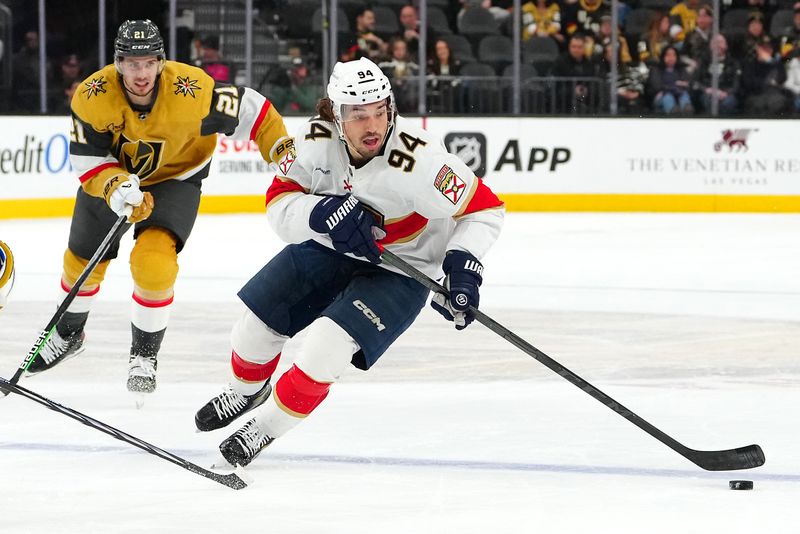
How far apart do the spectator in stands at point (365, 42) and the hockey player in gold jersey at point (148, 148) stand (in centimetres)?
710

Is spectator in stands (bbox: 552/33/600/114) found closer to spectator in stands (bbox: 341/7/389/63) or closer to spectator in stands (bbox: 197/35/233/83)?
spectator in stands (bbox: 341/7/389/63)

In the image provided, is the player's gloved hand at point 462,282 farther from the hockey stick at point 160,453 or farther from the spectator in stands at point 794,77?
the spectator in stands at point 794,77

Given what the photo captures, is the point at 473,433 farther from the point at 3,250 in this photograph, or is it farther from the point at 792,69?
the point at 792,69

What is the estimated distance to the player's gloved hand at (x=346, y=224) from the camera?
299 cm

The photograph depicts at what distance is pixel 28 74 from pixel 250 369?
7.90 metres

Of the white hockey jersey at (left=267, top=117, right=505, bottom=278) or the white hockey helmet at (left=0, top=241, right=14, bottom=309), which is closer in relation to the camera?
the white hockey jersey at (left=267, top=117, right=505, bottom=278)

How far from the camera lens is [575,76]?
11039mm

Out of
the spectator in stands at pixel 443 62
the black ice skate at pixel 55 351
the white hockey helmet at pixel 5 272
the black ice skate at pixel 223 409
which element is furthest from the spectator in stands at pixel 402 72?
the black ice skate at pixel 223 409

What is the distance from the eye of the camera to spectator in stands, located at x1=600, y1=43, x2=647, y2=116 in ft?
36.3

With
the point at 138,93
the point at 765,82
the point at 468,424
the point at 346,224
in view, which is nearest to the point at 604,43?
the point at 765,82

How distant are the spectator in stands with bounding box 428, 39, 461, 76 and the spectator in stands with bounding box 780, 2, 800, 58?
263cm

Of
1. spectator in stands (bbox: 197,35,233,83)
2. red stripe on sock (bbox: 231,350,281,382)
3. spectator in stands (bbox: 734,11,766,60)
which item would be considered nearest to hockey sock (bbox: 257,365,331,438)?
red stripe on sock (bbox: 231,350,281,382)

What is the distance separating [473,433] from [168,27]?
26.5 ft

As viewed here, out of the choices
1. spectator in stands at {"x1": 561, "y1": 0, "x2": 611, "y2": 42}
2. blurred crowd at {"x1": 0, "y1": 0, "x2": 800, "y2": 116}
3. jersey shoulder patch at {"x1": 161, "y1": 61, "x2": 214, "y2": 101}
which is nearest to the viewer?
jersey shoulder patch at {"x1": 161, "y1": 61, "x2": 214, "y2": 101}
